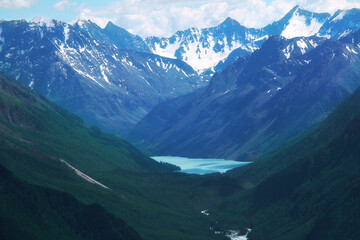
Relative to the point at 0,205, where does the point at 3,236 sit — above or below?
below

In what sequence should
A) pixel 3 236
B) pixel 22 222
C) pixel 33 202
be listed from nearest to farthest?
pixel 3 236, pixel 22 222, pixel 33 202

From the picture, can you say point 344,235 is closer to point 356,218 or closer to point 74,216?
point 356,218

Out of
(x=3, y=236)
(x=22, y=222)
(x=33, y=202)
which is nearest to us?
(x=3, y=236)

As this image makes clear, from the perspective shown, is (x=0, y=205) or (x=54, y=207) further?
(x=54, y=207)

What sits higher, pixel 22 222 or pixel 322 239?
pixel 322 239

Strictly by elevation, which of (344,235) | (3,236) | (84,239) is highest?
(344,235)

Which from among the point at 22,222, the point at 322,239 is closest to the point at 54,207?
the point at 22,222

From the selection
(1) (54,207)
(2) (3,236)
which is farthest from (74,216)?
(2) (3,236)

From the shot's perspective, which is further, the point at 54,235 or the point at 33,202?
the point at 33,202

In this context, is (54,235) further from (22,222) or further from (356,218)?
(356,218)
